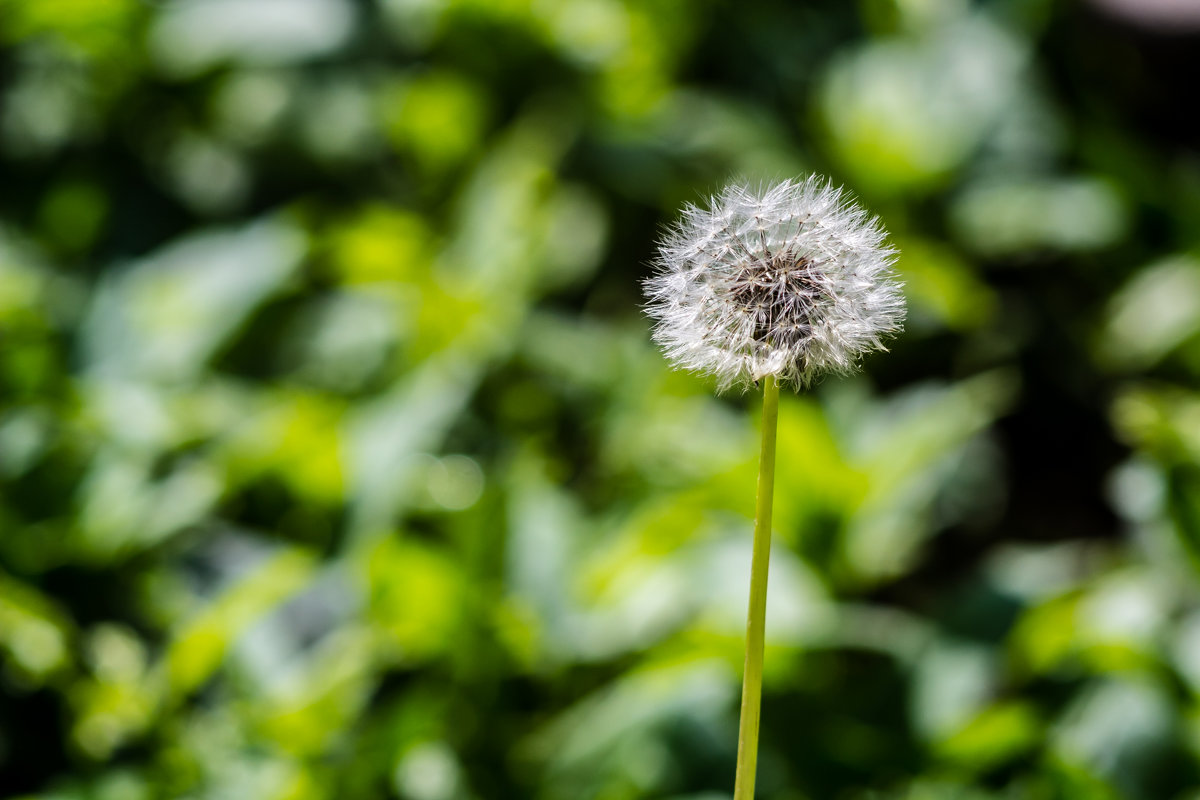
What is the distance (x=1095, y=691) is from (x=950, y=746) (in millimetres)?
209

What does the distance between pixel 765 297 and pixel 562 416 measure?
5.16 feet

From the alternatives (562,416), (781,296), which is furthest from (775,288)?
(562,416)

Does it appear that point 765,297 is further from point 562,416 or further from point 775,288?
point 562,416

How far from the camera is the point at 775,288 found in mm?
467

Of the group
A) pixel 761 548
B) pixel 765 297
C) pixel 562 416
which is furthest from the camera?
pixel 562 416

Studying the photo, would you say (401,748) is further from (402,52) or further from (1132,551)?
(402,52)

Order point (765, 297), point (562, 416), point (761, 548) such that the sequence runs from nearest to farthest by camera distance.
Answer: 1. point (761, 548)
2. point (765, 297)
3. point (562, 416)

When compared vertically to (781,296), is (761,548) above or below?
below

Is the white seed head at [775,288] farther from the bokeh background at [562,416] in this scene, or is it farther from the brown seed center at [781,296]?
the bokeh background at [562,416]

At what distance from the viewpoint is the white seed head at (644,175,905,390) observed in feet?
1.47

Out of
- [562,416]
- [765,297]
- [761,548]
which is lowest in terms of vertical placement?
[761,548]

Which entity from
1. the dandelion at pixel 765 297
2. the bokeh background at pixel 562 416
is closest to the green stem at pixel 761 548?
the dandelion at pixel 765 297

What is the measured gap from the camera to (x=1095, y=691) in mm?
1297

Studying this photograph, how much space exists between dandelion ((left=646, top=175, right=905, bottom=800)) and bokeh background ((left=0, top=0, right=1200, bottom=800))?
815 mm
